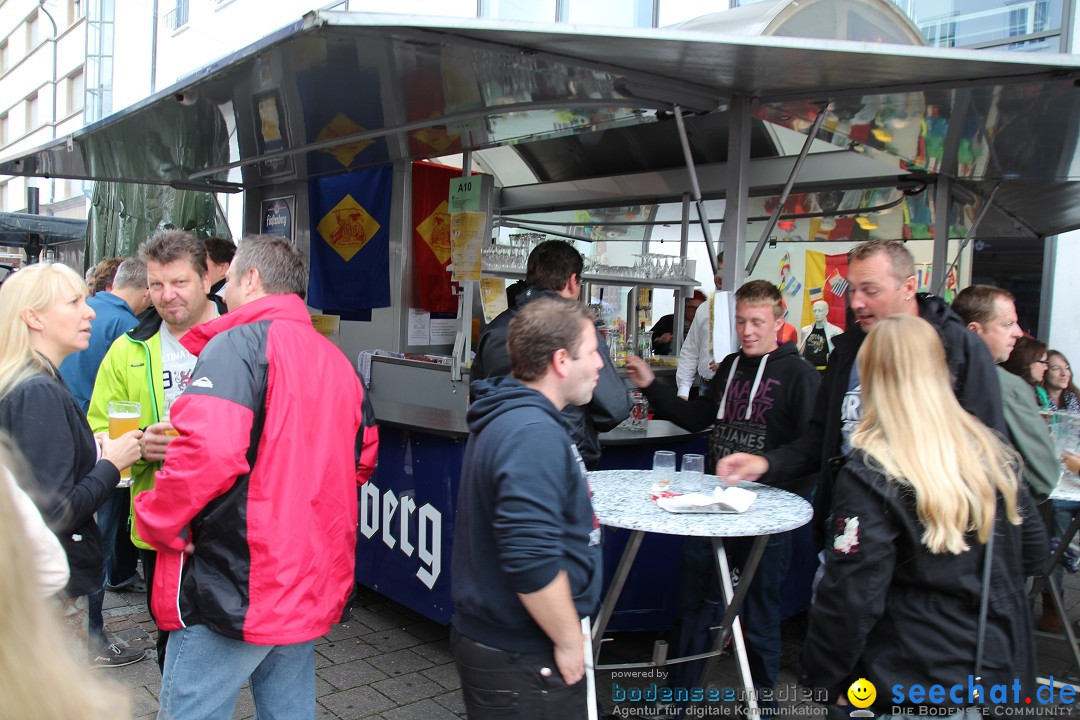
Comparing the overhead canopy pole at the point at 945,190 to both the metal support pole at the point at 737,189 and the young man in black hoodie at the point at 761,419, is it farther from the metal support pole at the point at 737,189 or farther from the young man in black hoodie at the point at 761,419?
the young man in black hoodie at the point at 761,419

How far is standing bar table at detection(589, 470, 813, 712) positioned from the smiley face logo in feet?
1.57

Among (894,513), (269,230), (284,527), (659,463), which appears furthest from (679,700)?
(269,230)

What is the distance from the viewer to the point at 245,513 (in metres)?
1.99

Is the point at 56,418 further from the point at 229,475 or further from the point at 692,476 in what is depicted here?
the point at 692,476

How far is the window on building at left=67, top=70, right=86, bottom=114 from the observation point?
20734 millimetres

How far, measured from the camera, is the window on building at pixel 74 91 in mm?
20734

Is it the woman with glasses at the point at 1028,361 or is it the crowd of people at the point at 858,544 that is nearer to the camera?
the crowd of people at the point at 858,544

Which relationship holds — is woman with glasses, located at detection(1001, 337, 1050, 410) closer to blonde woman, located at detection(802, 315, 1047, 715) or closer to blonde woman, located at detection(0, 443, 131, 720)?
blonde woman, located at detection(802, 315, 1047, 715)

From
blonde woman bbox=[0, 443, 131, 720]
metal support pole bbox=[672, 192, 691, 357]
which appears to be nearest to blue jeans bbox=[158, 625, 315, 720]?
blonde woman bbox=[0, 443, 131, 720]

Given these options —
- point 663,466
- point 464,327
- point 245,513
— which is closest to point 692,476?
point 663,466

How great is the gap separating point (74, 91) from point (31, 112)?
3.93 meters

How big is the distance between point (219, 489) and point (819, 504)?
6.25ft

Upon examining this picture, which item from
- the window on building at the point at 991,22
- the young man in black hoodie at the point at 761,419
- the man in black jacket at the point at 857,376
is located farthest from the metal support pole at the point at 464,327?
the window on building at the point at 991,22

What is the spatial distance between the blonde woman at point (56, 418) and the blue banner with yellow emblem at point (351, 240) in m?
3.60
